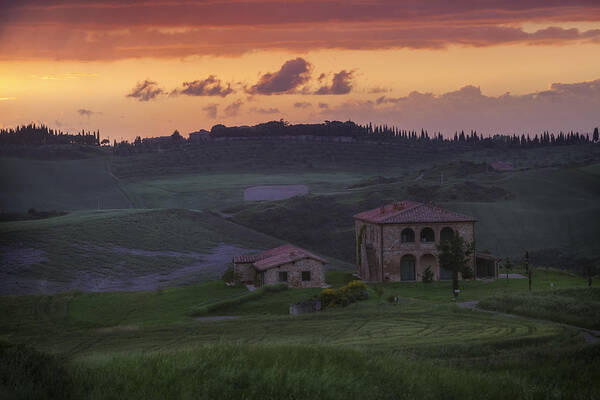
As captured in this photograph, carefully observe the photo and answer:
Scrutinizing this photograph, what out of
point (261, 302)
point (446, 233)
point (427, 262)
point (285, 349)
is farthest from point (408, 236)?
point (285, 349)

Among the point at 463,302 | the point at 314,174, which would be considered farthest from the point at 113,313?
the point at 314,174

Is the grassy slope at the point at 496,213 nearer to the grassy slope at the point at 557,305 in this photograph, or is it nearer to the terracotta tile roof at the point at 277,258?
the terracotta tile roof at the point at 277,258

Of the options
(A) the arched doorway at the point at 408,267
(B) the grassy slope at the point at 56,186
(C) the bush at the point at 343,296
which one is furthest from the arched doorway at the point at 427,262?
(B) the grassy slope at the point at 56,186

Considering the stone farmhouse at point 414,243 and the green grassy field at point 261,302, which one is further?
the stone farmhouse at point 414,243

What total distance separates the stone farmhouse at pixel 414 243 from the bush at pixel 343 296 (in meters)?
12.2

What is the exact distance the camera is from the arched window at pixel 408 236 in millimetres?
64188

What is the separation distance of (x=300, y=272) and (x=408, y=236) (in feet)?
37.9

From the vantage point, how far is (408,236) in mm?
64375

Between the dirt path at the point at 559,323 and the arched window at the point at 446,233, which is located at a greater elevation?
the arched window at the point at 446,233

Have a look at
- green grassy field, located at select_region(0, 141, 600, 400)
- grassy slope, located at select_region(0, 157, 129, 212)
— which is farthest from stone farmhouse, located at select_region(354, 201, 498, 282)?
grassy slope, located at select_region(0, 157, 129, 212)

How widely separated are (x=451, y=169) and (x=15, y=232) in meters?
104

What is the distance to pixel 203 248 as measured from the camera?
317 ft

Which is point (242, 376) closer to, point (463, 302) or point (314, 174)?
point (463, 302)

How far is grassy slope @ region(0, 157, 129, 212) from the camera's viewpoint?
129 metres
